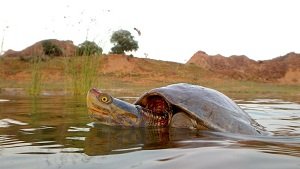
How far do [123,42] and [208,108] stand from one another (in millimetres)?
37194

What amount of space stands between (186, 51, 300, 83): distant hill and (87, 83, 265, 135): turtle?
42.9m

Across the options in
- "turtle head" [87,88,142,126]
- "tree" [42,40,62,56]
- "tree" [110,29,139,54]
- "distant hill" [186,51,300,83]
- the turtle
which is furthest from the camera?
"distant hill" [186,51,300,83]

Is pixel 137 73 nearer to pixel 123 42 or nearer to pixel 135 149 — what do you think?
pixel 123 42

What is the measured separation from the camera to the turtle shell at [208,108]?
351 centimetres

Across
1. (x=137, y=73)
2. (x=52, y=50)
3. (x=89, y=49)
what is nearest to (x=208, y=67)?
(x=137, y=73)

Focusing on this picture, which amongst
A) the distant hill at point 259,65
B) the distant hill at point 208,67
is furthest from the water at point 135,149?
the distant hill at point 259,65

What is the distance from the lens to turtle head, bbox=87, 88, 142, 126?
3895 millimetres

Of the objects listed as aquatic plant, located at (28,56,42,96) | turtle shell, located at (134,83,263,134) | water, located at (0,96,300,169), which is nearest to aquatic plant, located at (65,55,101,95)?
aquatic plant, located at (28,56,42,96)

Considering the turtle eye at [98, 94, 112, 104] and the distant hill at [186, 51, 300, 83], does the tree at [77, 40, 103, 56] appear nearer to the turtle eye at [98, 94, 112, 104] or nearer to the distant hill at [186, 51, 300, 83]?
the turtle eye at [98, 94, 112, 104]

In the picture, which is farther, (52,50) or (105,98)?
(52,50)

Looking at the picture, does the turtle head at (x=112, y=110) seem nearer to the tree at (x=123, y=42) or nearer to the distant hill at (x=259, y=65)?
the tree at (x=123, y=42)

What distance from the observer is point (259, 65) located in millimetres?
51281

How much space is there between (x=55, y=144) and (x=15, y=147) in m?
0.25

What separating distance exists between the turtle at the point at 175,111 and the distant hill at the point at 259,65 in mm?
42946
